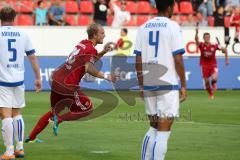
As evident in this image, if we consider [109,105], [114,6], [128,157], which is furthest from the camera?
[114,6]

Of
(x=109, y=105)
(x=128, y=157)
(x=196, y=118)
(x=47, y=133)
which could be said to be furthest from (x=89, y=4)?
(x=128, y=157)

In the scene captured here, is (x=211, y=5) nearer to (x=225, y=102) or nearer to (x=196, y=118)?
(x=225, y=102)

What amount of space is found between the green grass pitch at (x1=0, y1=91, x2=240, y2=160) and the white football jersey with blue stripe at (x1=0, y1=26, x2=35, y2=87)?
130 centimetres

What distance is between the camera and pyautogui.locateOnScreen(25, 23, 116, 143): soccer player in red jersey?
Answer: 39.1 ft

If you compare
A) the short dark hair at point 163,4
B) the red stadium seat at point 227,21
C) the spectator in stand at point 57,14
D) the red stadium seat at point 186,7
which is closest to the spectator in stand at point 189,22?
the red stadium seat at point 186,7

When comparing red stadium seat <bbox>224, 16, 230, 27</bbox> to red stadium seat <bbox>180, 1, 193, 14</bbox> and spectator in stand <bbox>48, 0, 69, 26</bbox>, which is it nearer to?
red stadium seat <bbox>180, 1, 193, 14</bbox>

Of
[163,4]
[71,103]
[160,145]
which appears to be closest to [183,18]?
[71,103]

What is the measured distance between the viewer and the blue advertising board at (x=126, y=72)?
2523 centimetres

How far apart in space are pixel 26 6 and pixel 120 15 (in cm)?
389

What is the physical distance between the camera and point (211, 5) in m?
31.4

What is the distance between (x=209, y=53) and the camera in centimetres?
2450

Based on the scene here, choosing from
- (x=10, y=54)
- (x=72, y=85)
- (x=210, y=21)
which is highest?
(x=10, y=54)

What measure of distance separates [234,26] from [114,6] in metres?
5.17

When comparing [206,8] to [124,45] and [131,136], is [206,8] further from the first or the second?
[131,136]
